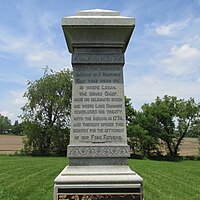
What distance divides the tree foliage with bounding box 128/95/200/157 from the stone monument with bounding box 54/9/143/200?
134 ft

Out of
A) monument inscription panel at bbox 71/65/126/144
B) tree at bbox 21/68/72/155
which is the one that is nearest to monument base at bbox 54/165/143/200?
monument inscription panel at bbox 71/65/126/144

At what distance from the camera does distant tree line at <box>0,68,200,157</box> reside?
4272 cm

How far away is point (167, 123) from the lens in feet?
156

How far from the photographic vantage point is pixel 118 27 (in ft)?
17.6

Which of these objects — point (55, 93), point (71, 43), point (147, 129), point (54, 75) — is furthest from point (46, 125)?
point (71, 43)

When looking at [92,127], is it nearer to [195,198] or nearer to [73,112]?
[73,112]

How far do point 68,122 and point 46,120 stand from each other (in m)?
3.13

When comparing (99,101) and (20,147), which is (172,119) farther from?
(99,101)

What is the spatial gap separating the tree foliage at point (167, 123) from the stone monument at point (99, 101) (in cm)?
4092

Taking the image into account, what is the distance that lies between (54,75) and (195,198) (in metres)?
37.7

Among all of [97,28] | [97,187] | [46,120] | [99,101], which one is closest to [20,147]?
[46,120]

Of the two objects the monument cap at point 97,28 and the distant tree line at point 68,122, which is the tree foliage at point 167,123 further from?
the monument cap at point 97,28

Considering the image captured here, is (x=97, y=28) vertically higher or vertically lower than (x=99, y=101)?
higher

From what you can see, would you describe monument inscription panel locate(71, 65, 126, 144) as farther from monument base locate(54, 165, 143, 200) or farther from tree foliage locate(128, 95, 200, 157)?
tree foliage locate(128, 95, 200, 157)
